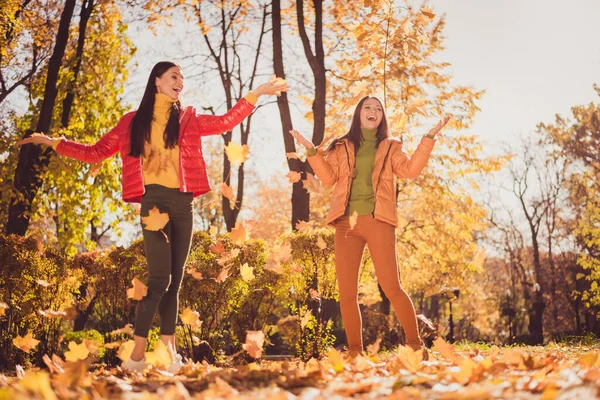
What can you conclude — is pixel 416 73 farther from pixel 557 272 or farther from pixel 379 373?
pixel 557 272

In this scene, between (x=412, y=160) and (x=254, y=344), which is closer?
(x=412, y=160)

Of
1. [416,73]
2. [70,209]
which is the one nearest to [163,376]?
[70,209]

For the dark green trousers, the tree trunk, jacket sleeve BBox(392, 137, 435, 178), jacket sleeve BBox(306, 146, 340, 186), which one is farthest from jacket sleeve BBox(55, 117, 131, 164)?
the tree trunk

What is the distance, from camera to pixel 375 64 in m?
5.96

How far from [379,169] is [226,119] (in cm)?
124

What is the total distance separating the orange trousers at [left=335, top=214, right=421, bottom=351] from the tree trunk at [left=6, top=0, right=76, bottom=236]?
670 centimetres

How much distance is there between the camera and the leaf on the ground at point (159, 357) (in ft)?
12.2

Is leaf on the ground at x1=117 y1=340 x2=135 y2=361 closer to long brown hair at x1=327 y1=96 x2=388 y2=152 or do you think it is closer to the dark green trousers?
the dark green trousers

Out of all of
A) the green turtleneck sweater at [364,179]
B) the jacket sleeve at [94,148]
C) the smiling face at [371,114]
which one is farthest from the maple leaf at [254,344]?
the smiling face at [371,114]

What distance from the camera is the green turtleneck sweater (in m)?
4.64

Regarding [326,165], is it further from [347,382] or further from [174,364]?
[347,382]

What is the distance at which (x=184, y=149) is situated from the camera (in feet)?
14.0

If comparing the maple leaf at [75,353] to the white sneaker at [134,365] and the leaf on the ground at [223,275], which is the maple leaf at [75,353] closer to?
the white sneaker at [134,365]

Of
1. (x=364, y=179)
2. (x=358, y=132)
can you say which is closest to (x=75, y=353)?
(x=364, y=179)
